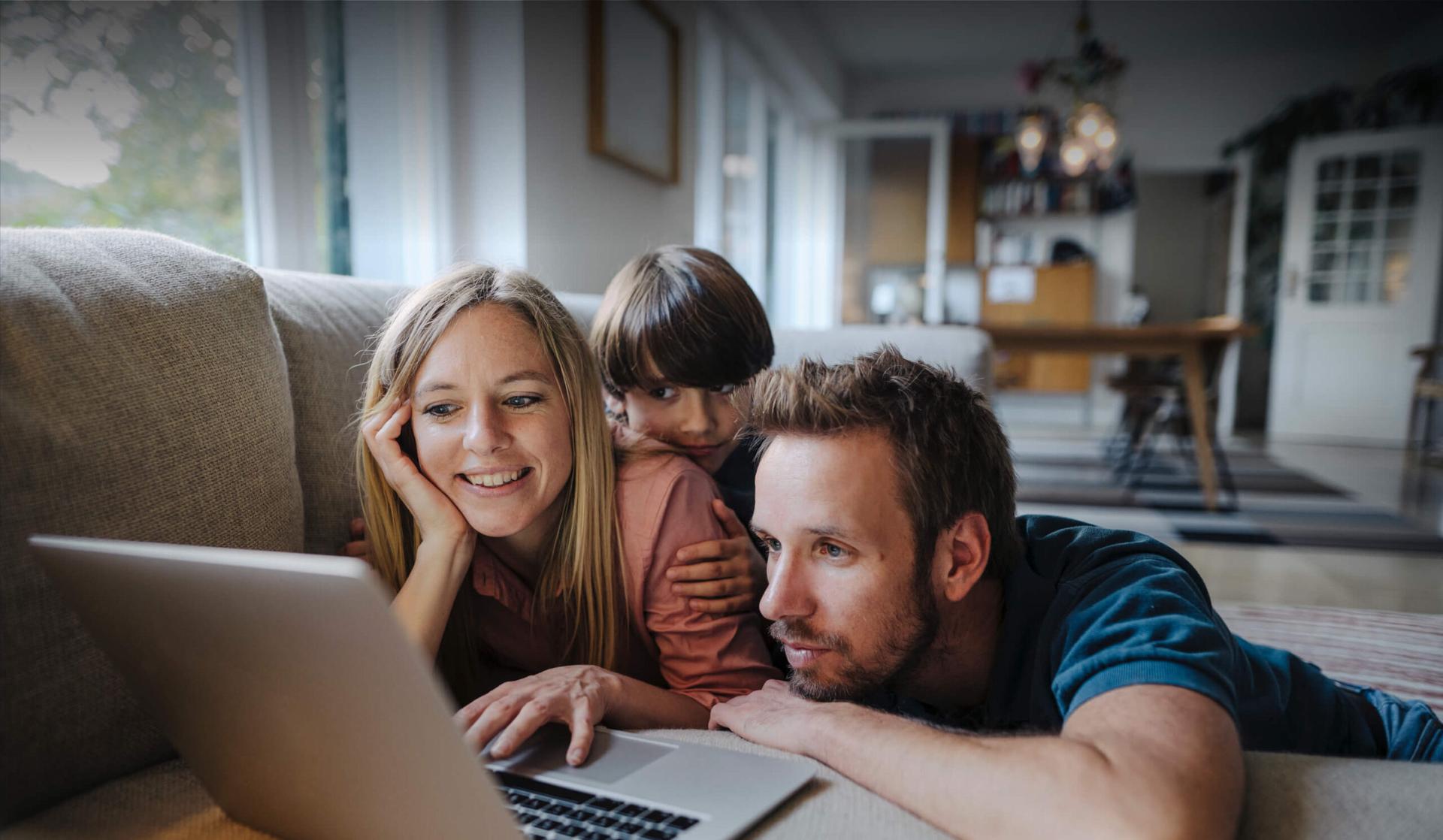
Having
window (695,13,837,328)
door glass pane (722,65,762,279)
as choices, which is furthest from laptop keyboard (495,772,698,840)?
door glass pane (722,65,762,279)

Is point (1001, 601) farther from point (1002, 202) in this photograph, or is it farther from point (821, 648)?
point (1002, 202)

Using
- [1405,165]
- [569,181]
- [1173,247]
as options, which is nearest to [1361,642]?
[569,181]

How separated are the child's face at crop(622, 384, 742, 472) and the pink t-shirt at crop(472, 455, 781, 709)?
4.6 inches

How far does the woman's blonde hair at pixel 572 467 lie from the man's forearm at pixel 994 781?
1.23 feet

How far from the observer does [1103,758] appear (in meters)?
0.63

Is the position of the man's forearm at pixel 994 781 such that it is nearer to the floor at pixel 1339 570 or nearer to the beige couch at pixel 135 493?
the beige couch at pixel 135 493

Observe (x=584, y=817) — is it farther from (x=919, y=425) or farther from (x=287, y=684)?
(x=919, y=425)

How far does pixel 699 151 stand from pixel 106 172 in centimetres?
307

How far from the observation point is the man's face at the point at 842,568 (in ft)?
2.73

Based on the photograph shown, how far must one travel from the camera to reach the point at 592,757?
755mm

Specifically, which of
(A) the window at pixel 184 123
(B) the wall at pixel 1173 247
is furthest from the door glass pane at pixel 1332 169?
(A) the window at pixel 184 123

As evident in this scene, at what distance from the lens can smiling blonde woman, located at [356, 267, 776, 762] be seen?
98 cm

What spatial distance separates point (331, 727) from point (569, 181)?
8.25 ft

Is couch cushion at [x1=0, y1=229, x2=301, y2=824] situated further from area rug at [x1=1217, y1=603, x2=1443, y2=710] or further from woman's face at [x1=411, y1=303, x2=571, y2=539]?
area rug at [x1=1217, y1=603, x2=1443, y2=710]
